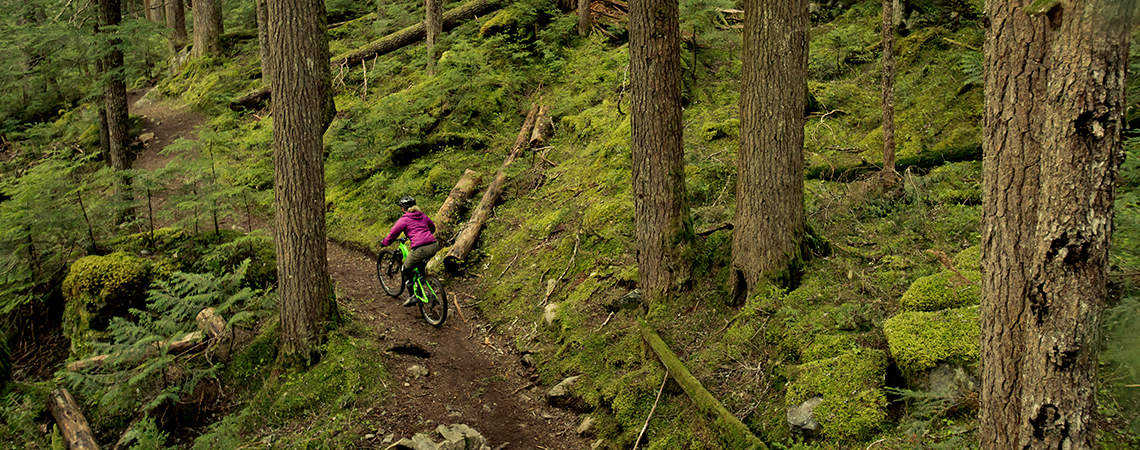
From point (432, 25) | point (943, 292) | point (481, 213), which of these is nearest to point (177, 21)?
point (432, 25)

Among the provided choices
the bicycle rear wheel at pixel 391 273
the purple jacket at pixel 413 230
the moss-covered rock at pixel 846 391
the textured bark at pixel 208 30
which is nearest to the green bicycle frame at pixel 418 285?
the purple jacket at pixel 413 230

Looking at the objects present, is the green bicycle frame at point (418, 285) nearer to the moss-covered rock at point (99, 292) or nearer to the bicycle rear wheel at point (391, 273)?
the bicycle rear wheel at point (391, 273)

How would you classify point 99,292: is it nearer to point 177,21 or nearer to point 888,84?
point 888,84

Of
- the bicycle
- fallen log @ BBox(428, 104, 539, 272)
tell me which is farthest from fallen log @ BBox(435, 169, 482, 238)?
the bicycle

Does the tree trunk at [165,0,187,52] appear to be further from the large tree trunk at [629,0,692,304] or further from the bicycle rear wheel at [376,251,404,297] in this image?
the large tree trunk at [629,0,692,304]

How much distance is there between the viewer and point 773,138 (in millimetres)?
6359

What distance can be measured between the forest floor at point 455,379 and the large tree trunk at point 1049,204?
4419mm

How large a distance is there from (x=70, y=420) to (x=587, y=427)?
665 centimetres

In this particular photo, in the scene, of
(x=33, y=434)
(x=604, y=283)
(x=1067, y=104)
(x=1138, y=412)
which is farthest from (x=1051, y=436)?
(x=33, y=434)

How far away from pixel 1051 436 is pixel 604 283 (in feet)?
19.2

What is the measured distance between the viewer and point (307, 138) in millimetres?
7246

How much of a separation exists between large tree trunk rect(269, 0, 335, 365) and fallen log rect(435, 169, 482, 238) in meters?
4.21

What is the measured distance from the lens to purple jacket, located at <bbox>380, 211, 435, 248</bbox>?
366 inches

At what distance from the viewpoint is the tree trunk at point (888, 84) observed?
790 cm
